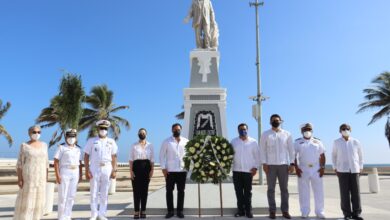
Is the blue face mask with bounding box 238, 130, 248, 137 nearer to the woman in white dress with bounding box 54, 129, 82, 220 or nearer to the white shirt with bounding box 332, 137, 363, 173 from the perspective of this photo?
the white shirt with bounding box 332, 137, 363, 173

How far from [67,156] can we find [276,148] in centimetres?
435

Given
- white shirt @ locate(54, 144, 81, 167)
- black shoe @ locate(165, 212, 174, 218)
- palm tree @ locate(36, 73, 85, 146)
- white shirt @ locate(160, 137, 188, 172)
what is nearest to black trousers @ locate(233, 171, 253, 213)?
white shirt @ locate(160, 137, 188, 172)

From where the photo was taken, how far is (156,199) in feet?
28.5

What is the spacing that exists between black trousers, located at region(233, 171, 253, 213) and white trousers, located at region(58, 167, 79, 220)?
3.42 m

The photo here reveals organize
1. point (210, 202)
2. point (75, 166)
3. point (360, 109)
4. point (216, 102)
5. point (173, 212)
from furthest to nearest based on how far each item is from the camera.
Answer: point (360, 109)
point (216, 102)
point (210, 202)
point (173, 212)
point (75, 166)

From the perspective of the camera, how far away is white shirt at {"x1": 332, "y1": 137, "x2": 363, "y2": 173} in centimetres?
738

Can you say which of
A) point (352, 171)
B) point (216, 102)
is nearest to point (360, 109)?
point (216, 102)

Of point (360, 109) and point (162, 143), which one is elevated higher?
point (360, 109)

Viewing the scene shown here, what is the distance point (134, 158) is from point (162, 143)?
2.33ft

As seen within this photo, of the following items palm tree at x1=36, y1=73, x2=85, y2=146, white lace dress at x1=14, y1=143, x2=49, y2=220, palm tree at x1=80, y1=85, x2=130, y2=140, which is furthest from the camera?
palm tree at x1=80, y1=85, x2=130, y2=140

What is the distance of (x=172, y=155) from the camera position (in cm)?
747

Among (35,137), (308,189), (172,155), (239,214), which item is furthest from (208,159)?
(35,137)

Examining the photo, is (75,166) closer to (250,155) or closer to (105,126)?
(105,126)

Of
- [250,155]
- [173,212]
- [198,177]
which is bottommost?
[173,212]
